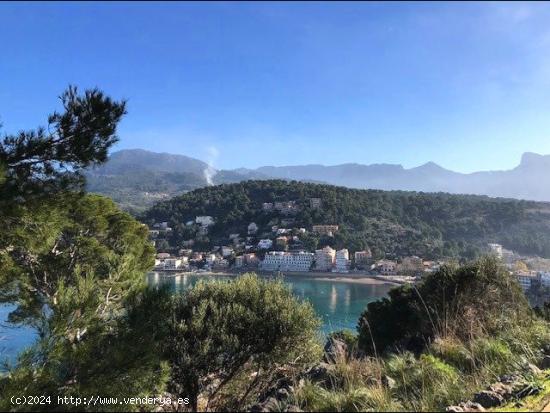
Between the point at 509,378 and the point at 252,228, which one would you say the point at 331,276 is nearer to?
the point at 252,228

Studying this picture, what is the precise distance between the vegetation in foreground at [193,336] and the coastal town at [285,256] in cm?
3937

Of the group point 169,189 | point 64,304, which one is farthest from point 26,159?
point 169,189

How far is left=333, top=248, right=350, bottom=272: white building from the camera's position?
5522 cm

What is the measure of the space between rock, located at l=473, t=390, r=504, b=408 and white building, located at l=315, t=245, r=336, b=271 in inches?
2131

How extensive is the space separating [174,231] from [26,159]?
65.3 meters

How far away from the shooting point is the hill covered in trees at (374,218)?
57.4m

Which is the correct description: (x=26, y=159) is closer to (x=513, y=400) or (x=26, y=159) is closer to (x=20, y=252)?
(x=20, y=252)

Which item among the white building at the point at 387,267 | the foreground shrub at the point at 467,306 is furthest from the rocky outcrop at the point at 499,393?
the white building at the point at 387,267

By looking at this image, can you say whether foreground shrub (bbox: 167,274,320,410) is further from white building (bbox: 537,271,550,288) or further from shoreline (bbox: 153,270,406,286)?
shoreline (bbox: 153,270,406,286)

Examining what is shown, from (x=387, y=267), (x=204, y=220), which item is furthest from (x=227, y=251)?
(x=387, y=267)

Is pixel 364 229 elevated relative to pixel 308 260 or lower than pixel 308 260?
elevated

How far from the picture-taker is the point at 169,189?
16025 centimetres

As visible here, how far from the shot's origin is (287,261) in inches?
2280

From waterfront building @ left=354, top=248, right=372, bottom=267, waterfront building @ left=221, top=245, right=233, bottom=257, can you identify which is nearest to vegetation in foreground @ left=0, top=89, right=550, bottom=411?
waterfront building @ left=354, top=248, right=372, bottom=267
